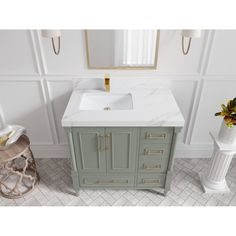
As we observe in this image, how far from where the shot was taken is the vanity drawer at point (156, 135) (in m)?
1.96

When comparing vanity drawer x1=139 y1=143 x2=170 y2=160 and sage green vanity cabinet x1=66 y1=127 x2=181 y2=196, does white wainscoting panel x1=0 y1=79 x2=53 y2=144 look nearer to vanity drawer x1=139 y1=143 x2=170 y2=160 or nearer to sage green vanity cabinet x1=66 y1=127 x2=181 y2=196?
sage green vanity cabinet x1=66 y1=127 x2=181 y2=196

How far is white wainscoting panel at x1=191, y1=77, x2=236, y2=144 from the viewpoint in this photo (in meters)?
2.43

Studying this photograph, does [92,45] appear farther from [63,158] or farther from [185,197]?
[185,197]

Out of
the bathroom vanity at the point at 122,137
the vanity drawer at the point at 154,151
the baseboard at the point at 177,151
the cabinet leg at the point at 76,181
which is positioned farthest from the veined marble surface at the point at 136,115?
the baseboard at the point at 177,151

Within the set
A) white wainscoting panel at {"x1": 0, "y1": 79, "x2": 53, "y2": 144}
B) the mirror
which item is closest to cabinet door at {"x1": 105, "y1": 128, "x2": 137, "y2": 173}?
the mirror

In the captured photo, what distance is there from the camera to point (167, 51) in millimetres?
2227

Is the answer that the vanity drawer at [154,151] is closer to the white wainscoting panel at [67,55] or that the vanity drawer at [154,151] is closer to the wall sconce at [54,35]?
the white wainscoting panel at [67,55]

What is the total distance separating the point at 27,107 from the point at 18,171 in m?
0.73

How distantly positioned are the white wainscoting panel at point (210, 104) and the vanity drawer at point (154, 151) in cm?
81

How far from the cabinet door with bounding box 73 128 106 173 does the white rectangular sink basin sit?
1.27ft

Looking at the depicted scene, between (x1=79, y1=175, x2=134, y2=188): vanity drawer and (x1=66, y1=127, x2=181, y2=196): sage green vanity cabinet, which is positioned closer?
(x1=66, y1=127, x2=181, y2=196): sage green vanity cabinet

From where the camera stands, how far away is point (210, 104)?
256 centimetres

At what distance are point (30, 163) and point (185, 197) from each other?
1812 mm
